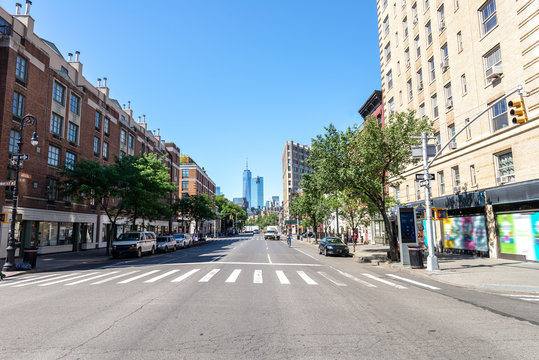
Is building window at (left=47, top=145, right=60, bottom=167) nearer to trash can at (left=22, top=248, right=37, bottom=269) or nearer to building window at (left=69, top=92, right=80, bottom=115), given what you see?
building window at (left=69, top=92, right=80, bottom=115)

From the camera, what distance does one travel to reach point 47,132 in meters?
29.2

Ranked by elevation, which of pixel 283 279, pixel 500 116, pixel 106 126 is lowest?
pixel 283 279

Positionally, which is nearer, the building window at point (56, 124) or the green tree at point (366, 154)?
the green tree at point (366, 154)

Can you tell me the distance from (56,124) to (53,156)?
9.92 ft

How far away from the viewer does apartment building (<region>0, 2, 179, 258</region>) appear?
24.8 metres

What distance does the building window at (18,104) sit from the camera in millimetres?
25391

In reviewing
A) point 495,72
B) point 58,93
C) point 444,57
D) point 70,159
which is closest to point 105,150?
point 70,159

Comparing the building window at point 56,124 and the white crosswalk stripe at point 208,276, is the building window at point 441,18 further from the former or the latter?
the building window at point 56,124

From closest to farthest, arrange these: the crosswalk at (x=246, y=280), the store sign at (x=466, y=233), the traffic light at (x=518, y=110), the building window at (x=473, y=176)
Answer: the traffic light at (x=518, y=110) < the crosswalk at (x=246, y=280) < the store sign at (x=466, y=233) < the building window at (x=473, y=176)

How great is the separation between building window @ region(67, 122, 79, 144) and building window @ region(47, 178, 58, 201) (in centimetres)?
477

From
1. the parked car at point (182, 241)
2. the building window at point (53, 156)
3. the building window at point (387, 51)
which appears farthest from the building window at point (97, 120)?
the building window at point (387, 51)

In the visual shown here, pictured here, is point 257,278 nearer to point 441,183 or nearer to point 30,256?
point 30,256

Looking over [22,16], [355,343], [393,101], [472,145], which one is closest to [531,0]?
[472,145]

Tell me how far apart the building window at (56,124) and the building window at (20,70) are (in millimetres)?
4460
